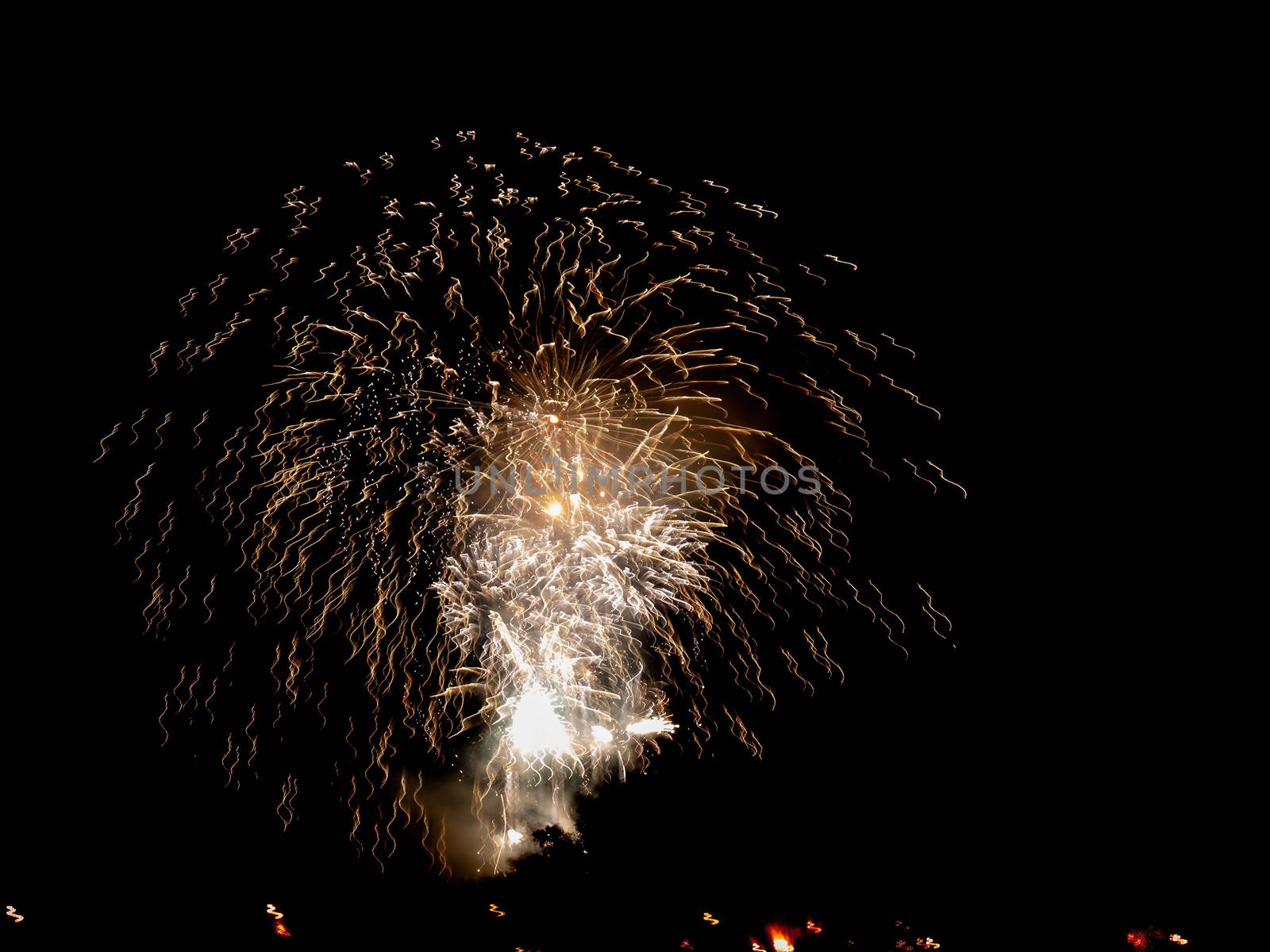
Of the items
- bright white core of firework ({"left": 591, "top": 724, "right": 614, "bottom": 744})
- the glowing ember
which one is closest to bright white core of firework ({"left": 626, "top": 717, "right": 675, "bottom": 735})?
bright white core of firework ({"left": 591, "top": 724, "right": 614, "bottom": 744})

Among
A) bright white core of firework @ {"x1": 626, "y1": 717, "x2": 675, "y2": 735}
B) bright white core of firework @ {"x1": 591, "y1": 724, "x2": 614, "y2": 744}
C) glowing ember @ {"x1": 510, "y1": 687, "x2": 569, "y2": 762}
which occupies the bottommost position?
glowing ember @ {"x1": 510, "y1": 687, "x2": 569, "y2": 762}

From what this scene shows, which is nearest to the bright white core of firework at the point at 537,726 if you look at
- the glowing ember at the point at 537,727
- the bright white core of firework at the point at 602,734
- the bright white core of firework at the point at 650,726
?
the glowing ember at the point at 537,727

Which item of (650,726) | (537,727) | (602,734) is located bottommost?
(537,727)

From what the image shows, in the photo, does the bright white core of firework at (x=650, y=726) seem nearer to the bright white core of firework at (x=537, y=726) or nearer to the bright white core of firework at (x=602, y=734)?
the bright white core of firework at (x=602, y=734)

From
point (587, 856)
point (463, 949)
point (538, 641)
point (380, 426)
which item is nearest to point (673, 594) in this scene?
point (538, 641)

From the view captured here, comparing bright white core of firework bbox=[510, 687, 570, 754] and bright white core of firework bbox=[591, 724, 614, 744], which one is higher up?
bright white core of firework bbox=[591, 724, 614, 744]

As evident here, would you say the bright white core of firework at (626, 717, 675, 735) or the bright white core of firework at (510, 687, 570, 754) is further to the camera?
the bright white core of firework at (626, 717, 675, 735)

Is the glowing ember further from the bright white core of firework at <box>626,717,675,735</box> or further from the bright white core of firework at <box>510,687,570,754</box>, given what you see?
the bright white core of firework at <box>626,717,675,735</box>

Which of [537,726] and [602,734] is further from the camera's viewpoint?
[602,734]

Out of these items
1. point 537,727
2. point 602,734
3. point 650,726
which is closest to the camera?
point 537,727

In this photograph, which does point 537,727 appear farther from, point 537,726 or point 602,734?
point 602,734

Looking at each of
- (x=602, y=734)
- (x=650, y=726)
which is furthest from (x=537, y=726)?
(x=650, y=726)
